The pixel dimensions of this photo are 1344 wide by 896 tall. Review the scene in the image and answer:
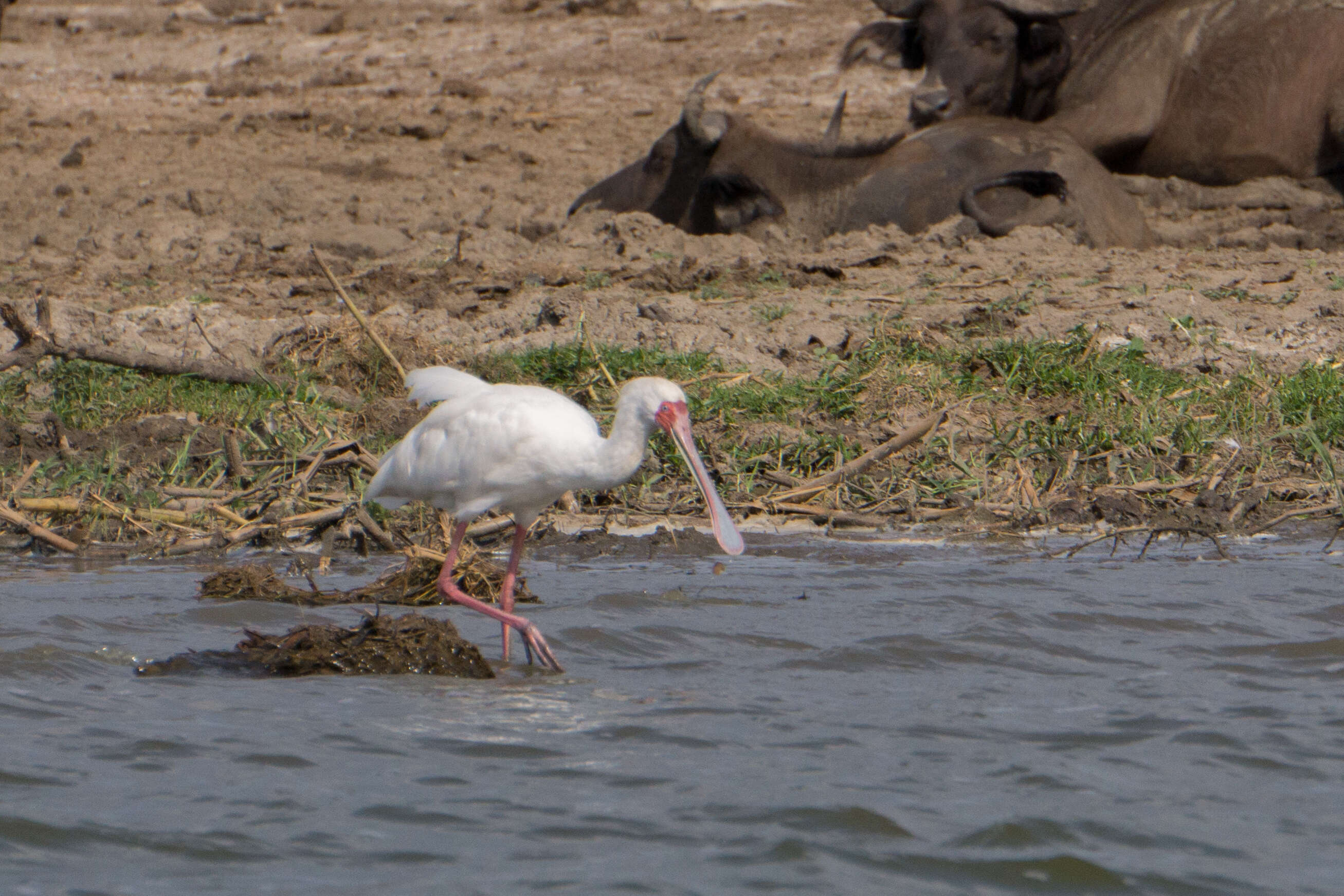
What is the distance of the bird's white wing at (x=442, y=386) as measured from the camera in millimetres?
5070

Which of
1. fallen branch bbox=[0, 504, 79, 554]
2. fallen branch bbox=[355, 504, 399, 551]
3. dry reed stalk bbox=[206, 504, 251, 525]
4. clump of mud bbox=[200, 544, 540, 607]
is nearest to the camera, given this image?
clump of mud bbox=[200, 544, 540, 607]

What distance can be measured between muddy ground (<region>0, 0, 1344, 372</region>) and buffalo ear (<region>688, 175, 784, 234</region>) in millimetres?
261

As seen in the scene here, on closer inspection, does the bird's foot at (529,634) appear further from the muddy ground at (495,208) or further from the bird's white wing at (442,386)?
the muddy ground at (495,208)

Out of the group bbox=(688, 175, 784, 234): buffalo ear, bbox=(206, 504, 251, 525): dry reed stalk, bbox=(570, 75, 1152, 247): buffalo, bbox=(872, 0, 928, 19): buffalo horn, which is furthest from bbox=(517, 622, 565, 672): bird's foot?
bbox=(872, 0, 928, 19): buffalo horn

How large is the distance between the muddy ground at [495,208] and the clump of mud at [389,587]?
2653mm

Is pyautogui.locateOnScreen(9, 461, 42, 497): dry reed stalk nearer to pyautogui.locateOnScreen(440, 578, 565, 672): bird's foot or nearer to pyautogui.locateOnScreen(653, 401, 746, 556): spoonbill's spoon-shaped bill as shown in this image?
pyautogui.locateOnScreen(440, 578, 565, 672): bird's foot

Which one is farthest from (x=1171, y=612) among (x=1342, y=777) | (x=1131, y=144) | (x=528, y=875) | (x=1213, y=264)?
(x=1131, y=144)

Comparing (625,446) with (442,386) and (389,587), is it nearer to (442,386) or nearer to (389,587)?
(442,386)

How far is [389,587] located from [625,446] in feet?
3.57

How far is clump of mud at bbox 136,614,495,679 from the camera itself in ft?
14.2

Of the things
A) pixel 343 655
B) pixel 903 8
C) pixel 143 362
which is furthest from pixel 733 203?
pixel 343 655

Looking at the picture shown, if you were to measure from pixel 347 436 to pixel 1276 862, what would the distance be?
4.81 m

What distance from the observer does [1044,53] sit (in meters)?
12.2

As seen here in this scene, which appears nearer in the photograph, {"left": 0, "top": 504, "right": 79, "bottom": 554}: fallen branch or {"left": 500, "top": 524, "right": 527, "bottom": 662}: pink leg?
{"left": 500, "top": 524, "right": 527, "bottom": 662}: pink leg
